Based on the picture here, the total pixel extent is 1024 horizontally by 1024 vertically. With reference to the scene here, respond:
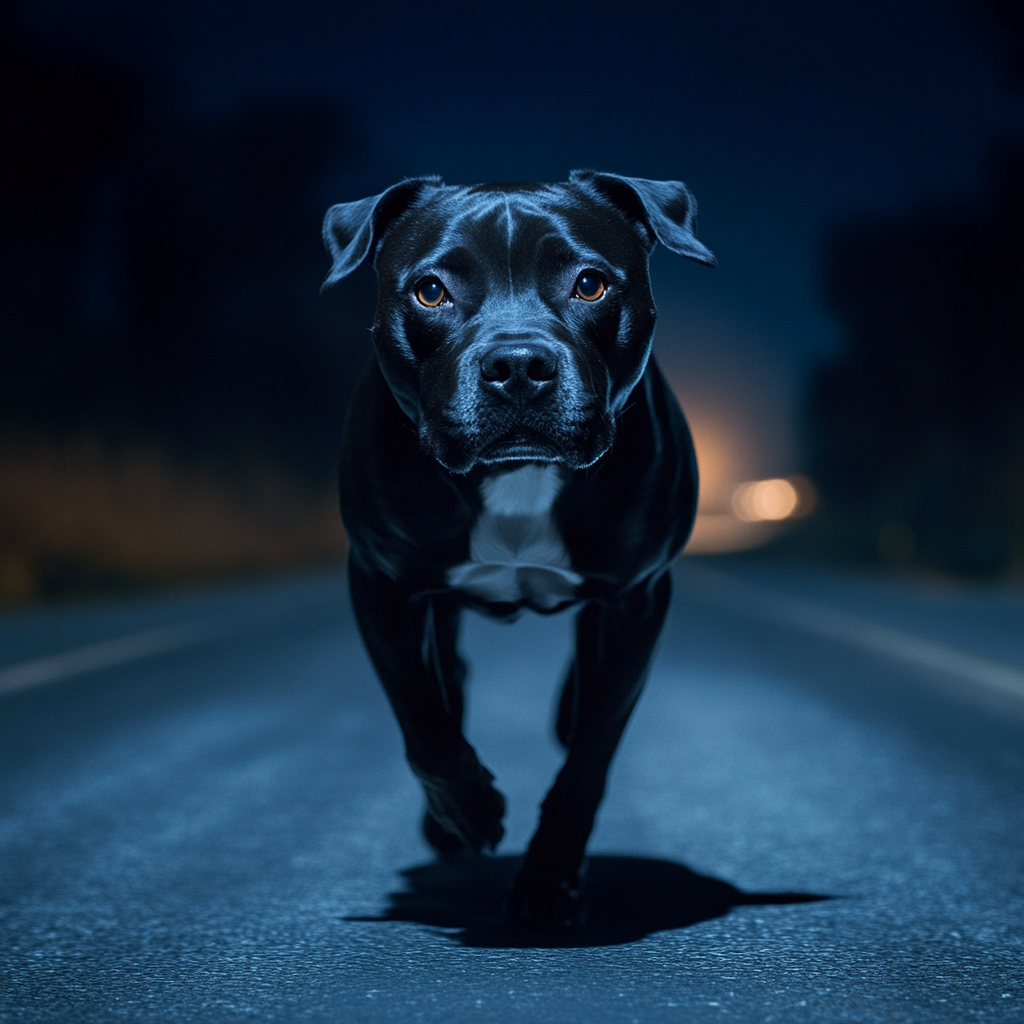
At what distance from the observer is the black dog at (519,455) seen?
3.17 metres

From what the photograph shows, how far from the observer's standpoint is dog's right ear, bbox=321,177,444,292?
350 cm

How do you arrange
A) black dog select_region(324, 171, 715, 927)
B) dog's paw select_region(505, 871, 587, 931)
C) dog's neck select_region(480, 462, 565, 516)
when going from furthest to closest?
dog's paw select_region(505, 871, 587, 931) < dog's neck select_region(480, 462, 565, 516) < black dog select_region(324, 171, 715, 927)

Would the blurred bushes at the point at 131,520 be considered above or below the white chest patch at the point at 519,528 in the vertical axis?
below

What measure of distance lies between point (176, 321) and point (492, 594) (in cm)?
3279

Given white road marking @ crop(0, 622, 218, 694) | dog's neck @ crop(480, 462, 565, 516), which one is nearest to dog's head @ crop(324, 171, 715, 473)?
dog's neck @ crop(480, 462, 565, 516)

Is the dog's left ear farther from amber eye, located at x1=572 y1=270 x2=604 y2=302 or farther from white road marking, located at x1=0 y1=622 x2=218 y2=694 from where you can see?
white road marking, located at x1=0 y1=622 x2=218 y2=694

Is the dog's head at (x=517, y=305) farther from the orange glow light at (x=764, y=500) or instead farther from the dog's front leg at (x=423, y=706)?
the orange glow light at (x=764, y=500)

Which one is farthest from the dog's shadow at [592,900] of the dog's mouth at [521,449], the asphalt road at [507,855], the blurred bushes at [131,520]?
the blurred bushes at [131,520]

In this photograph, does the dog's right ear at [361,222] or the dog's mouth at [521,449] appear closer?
the dog's mouth at [521,449]

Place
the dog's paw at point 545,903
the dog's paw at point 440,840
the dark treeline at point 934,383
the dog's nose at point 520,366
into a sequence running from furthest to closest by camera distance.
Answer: the dark treeline at point 934,383 → the dog's paw at point 440,840 → the dog's paw at point 545,903 → the dog's nose at point 520,366

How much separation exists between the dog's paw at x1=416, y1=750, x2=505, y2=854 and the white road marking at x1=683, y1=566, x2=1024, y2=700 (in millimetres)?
6852

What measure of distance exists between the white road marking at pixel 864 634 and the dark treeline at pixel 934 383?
7172 millimetres

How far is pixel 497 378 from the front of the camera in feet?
10.1

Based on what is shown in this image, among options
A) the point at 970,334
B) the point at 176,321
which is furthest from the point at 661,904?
the point at 176,321
